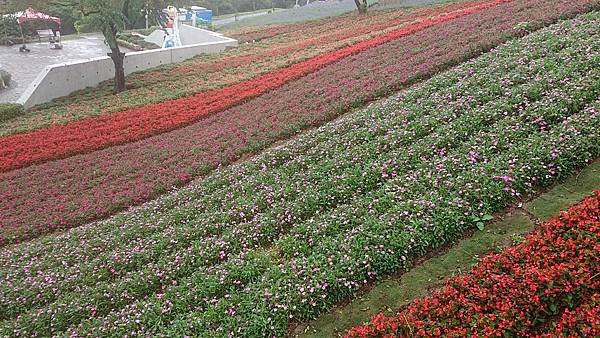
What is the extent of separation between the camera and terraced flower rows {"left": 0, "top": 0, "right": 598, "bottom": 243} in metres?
12.7

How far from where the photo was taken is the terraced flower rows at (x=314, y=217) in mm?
6898

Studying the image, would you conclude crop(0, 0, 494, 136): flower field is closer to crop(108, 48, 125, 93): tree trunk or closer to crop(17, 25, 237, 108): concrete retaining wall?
crop(108, 48, 125, 93): tree trunk

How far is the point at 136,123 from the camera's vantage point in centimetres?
1852

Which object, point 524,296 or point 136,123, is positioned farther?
point 136,123

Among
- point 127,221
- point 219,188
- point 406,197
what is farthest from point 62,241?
point 406,197

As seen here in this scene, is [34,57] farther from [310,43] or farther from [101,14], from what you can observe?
[310,43]

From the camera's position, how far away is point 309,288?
6637 millimetres

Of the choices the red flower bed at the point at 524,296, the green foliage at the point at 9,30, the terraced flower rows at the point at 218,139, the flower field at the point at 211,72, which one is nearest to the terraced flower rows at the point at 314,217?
the red flower bed at the point at 524,296

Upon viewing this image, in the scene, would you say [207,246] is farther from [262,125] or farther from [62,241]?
[262,125]

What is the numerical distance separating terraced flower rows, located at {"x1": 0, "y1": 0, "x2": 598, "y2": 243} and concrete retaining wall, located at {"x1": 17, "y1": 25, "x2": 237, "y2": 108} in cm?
1097

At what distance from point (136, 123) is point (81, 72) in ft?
37.3

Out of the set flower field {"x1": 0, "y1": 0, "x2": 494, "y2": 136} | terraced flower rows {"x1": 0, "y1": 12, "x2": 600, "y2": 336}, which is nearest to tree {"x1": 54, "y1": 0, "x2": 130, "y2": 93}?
flower field {"x1": 0, "y1": 0, "x2": 494, "y2": 136}

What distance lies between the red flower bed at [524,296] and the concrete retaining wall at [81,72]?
2385 centimetres

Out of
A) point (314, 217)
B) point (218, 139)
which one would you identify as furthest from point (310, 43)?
point (314, 217)
